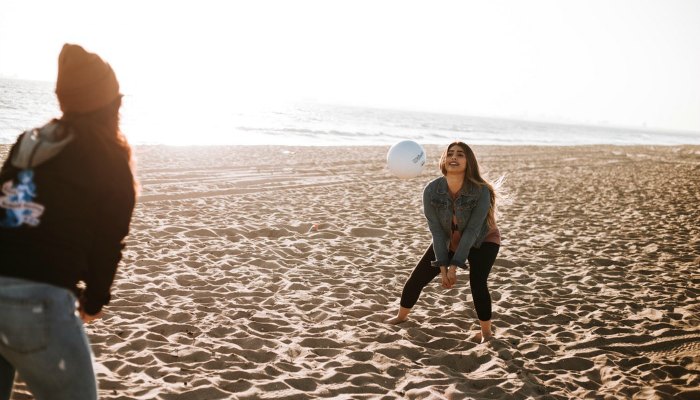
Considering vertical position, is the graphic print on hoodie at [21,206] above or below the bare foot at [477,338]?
above

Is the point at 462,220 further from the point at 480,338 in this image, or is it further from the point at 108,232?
the point at 108,232

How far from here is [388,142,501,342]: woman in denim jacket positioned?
429 cm

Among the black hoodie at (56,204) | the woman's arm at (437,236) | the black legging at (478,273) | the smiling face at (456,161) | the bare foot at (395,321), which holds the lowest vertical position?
the bare foot at (395,321)

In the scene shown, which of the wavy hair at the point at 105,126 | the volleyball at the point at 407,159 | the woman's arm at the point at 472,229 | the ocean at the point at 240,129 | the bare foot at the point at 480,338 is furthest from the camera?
the ocean at the point at 240,129

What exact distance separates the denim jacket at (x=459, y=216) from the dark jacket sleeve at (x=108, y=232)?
2923mm

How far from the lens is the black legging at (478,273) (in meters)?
4.42

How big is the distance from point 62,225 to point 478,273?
3452 mm

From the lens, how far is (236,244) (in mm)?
7480

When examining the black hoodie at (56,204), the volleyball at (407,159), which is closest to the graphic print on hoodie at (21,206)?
the black hoodie at (56,204)

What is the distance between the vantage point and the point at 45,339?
1.64m

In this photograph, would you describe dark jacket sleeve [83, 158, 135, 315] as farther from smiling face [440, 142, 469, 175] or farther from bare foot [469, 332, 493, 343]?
bare foot [469, 332, 493, 343]

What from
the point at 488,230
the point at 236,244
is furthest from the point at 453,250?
the point at 236,244

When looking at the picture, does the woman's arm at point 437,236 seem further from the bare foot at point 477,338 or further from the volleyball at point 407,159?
the volleyball at point 407,159

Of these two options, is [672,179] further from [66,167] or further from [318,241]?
[66,167]
